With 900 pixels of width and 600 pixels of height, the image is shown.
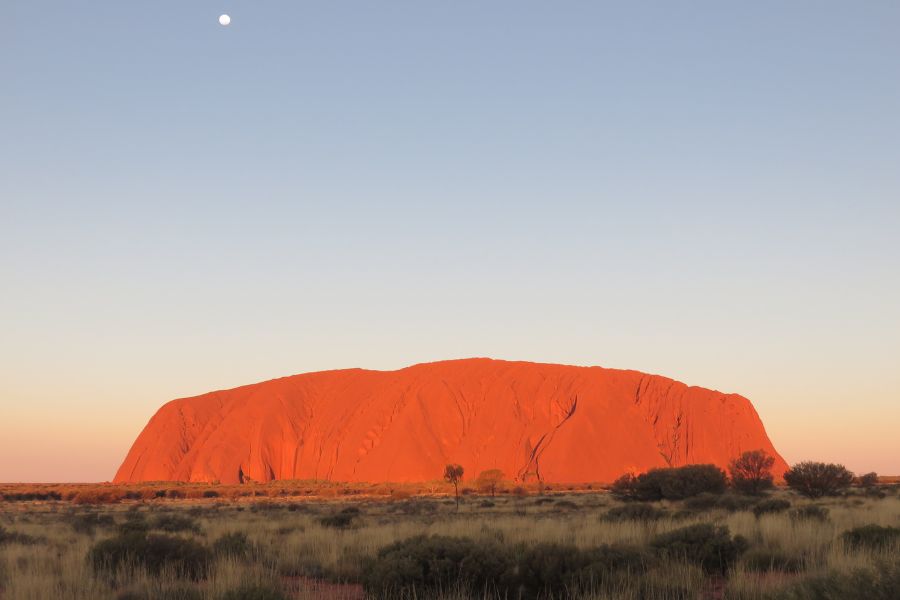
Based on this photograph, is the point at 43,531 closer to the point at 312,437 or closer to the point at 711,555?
the point at 711,555

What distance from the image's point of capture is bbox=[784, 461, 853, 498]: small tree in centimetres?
3888

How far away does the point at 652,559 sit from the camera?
9164mm

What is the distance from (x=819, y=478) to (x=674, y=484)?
25.3ft

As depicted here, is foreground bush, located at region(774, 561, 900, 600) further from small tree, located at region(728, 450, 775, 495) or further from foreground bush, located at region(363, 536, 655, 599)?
small tree, located at region(728, 450, 775, 495)

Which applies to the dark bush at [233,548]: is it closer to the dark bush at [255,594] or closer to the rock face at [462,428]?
the dark bush at [255,594]

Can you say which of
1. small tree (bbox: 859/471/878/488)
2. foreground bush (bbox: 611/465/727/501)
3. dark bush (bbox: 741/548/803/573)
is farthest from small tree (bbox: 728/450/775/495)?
dark bush (bbox: 741/548/803/573)

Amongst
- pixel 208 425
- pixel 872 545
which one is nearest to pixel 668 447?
pixel 208 425

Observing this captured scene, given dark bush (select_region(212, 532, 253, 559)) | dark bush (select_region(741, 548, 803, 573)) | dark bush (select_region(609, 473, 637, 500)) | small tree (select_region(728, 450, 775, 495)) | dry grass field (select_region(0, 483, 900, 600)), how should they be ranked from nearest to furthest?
dry grass field (select_region(0, 483, 900, 600)) → dark bush (select_region(741, 548, 803, 573)) → dark bush (select_region(212, 532, 253, 559)) → dark bush (select_region(609, 473, 637, 500)) → small tree (select_region(728, 450, 775, 495))

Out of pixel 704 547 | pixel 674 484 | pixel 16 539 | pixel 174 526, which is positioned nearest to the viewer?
pixel 704 547

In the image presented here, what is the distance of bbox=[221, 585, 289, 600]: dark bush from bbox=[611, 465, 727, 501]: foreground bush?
34100 millimetres

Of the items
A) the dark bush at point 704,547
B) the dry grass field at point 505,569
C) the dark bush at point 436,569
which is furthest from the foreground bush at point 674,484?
the dark bush at point 436,569

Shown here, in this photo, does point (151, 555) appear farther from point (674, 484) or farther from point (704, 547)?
point (674, 484)

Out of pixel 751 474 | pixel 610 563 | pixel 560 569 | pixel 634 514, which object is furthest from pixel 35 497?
pixel 610 563

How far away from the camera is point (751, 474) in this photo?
46.5 metres
